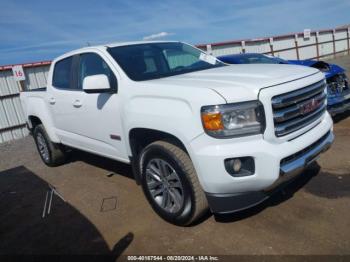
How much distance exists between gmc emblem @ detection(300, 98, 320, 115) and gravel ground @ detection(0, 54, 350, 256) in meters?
1.04

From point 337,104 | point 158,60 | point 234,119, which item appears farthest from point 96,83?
point 337,104

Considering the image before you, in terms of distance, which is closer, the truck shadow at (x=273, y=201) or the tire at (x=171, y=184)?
the tire at (x=171, y=184)

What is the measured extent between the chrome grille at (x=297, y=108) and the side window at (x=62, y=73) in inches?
128

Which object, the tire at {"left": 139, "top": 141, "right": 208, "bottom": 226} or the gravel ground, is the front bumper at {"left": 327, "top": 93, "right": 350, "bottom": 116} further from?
the tire at {"left": 139, "top": 141, "right": 208, "bottom": 226}

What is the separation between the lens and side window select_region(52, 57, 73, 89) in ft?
16.7

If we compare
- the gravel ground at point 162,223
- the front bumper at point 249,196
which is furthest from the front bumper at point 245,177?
the gravel ground at point 162,223

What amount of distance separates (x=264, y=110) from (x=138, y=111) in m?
1.29

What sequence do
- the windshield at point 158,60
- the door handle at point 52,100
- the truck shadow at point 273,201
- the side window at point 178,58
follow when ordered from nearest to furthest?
the truck shadow at point 273,201, the windshield at point 158,60, the side window at point 178,58, the door handle at point 52,100

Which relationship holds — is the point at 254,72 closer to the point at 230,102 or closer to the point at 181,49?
the point at 230,102

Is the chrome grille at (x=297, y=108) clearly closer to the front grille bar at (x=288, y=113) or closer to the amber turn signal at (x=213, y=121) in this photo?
the front grille bar at (x=288, y=113)

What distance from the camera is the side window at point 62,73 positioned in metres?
5.10

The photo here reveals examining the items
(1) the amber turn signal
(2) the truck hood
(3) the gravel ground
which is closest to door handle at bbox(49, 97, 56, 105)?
(3) the gravel ground

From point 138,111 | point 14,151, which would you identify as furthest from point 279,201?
point 14,151

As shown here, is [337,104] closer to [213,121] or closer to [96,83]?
[213,121]
